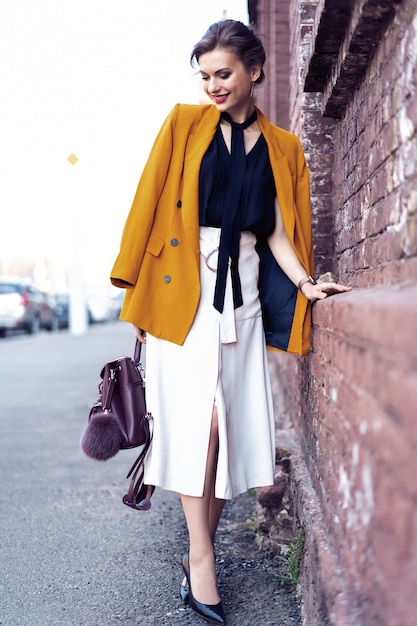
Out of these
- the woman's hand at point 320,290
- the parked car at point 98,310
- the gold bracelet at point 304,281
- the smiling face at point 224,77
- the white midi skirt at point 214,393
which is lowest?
the parked car at point 98,310

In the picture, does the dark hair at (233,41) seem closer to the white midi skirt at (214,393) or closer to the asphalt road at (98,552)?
the white midi skirt at (214,393)

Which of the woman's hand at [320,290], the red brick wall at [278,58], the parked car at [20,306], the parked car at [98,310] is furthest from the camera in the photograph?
the parked car at [98,310]

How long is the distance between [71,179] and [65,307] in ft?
52.6

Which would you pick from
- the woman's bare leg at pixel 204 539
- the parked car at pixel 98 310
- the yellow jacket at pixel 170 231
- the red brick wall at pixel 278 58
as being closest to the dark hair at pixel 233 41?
the yellow jacket at pixel 170 231

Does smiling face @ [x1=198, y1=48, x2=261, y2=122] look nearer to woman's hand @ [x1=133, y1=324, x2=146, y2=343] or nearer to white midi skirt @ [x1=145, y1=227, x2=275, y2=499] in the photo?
white midi skirt @ [x1=145, y1=227, x2=275, y2=499]

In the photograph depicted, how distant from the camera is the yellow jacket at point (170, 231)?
2875 millimetres

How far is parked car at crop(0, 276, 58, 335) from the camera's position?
20.6 metres

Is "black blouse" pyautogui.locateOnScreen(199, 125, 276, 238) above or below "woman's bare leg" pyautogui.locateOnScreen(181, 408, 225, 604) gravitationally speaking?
above

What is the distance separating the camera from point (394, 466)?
1.47 meters

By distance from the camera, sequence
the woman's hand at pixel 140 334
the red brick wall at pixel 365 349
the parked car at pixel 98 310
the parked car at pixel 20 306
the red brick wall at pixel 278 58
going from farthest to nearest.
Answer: the parked car at pixel 98 310 → the parked car at pixel 20 306 → the red brick wall at pixel 278 58 → the woman's hand at pixel 140 334 → the red brick wall at pixel 365 349

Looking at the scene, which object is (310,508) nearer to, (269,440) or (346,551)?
(269,440)

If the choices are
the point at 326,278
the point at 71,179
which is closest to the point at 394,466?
the point at 326,278

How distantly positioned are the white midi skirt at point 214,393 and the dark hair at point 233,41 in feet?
2.14

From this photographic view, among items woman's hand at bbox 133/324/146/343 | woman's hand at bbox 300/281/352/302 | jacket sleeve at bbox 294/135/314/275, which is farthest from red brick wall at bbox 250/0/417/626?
woman's hand at bbox 133/324/146/343
